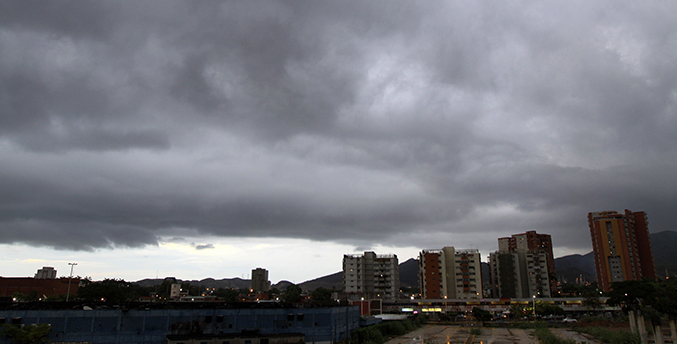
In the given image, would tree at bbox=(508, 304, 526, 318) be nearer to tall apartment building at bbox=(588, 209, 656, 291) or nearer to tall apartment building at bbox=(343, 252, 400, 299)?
tall apartment building at bbox=(343, 252, 400, 299)

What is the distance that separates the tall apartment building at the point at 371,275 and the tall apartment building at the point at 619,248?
95.9 metres

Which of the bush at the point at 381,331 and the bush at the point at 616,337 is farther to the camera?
the bush at the point at 381,331

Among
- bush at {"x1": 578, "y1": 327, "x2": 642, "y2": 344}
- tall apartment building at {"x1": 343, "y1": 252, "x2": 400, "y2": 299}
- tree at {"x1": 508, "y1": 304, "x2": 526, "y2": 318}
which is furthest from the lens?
tall apartment building at {"x1": 343, "y1": 252, "x2": 400, "y2": 299}

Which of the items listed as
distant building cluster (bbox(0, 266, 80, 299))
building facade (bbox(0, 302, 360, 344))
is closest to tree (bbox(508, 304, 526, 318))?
building facade (bbox(0, 302, 360, 344))

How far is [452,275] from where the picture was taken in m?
142

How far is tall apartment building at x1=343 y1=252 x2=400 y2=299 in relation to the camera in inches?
5817

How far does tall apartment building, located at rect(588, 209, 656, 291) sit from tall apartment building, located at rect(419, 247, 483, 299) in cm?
7162

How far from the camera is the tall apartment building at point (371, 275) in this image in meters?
148

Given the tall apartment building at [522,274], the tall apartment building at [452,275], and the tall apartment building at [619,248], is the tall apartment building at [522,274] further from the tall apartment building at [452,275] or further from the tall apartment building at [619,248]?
the tall apartment building at [619,248]

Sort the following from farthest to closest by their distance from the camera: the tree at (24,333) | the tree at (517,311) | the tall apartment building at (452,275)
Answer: the tall apartment building at (452,275)
the tree at (517,311)
the tree at (24,333)

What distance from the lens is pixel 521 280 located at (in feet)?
493

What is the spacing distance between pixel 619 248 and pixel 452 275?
87280mm

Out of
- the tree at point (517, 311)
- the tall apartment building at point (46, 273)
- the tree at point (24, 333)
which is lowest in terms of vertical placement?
the tree at point (517, 311)

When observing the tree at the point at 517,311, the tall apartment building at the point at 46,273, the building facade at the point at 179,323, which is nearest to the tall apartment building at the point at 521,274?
the tree at the point at 517,311
